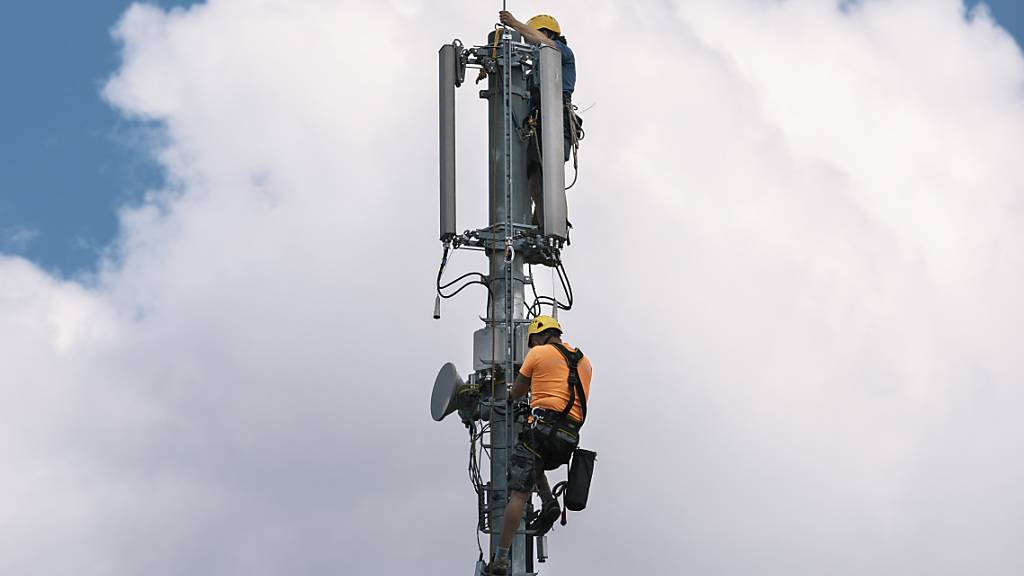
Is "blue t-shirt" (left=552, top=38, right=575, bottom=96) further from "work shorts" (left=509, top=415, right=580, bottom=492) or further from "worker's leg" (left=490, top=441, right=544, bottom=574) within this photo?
"worker's leg" (left=490, top=441, right=544, bottom=574)

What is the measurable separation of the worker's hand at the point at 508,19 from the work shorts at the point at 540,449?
5117 mm

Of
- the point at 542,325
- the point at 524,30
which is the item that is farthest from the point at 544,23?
the point at 542,325

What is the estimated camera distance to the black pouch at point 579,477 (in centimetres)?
1631

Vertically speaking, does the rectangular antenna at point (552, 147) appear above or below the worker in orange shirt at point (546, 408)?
above

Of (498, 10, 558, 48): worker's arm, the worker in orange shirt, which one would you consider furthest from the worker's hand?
the worker in orange shirt

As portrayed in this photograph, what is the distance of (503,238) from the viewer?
58.5ft

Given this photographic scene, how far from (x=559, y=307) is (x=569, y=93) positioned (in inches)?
105

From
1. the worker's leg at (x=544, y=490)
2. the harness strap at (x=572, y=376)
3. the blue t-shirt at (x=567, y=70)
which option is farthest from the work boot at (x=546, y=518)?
the blue t-shirt at (x=567, y=70)

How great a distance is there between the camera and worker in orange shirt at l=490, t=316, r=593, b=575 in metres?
16.1

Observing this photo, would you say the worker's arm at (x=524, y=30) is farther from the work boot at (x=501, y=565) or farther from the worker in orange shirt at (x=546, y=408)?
the work boot at (x=501, y=565)

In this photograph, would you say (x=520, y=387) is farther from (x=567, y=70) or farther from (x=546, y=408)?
(x=567, y=70)

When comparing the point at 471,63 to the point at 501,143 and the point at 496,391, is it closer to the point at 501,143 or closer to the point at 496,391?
the point at 501,143

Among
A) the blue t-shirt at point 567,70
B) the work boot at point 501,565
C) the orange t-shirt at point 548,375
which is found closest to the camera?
the orange t-shirt at point 548,375

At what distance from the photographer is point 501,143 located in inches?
717
